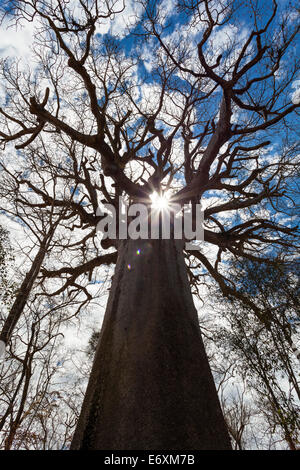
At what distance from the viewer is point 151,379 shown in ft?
3.40

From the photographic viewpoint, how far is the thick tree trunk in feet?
→ 2.94

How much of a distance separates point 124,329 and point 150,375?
32 cm

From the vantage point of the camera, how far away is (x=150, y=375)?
1048 millimetres

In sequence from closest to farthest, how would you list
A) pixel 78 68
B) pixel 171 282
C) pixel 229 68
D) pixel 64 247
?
pixel 171 282 < pixel 78 68 < pixel 229 68 < pixel 64 247

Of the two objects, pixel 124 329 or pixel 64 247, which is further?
pixel 64 247

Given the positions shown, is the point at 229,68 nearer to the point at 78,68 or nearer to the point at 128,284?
the point at 78,68

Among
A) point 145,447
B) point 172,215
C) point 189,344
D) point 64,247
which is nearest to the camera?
point 145,447

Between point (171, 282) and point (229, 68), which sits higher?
point (229, 68)

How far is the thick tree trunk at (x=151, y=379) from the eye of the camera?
0.90 m
